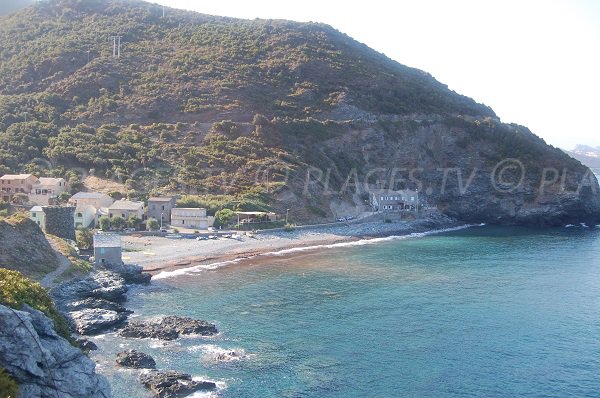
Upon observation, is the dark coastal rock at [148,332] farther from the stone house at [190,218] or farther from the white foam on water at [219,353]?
the stone house at [190,218]

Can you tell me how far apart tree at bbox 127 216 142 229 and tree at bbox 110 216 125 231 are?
75 centimetres

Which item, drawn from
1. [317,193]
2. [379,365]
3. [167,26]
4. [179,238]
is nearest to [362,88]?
[317,193]

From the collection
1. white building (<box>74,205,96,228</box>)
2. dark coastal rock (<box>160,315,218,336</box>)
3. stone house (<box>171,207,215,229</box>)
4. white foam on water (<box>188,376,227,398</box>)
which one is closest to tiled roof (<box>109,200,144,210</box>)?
white building (<box>74,205,96,228</box>)

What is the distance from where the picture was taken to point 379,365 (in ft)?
107

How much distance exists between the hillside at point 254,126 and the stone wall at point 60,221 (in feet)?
66.8

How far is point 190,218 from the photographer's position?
239 ft

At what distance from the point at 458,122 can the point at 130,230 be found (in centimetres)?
6800

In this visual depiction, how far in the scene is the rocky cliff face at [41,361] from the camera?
57.7 ft

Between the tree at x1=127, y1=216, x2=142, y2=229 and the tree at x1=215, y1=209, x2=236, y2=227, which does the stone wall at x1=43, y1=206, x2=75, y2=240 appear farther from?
the tree at x1=215, y1=209, x2=236, y2=227

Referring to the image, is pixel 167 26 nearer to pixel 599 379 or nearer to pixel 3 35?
pixel 3 35

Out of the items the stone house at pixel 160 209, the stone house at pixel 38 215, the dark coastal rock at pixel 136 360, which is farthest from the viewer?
A: the stone house at pixel 160 209

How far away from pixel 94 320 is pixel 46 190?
1700 inches

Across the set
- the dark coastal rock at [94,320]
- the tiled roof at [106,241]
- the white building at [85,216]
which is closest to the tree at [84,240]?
the tiled roof at [106,241]

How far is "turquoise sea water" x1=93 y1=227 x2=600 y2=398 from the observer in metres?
30.4
